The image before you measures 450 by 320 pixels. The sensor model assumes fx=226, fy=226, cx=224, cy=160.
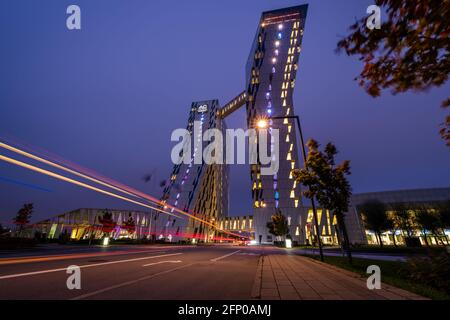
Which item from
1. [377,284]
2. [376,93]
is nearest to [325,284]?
[377,284]

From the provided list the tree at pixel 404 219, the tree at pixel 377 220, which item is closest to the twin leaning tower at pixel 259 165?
the tree at pixel 404 219

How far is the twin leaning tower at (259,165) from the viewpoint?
8044 cm

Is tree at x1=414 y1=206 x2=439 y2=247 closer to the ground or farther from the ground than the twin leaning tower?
closer to the ground

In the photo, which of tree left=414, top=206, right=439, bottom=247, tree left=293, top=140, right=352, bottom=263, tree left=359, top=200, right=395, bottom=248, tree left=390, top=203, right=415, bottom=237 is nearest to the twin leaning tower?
tree left=390, top=203, right=415, bottom=237

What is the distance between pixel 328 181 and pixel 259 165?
242ft

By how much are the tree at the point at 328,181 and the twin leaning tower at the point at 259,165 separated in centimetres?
6520

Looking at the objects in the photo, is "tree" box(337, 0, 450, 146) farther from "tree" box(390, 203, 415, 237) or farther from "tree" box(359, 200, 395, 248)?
"tree" box(390, 203, 415, 237)

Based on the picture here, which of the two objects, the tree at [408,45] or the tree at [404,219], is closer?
the tree at [408,45]

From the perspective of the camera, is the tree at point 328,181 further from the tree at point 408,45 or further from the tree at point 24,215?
the tree at point 24,215

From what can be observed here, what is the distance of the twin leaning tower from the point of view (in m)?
80.4

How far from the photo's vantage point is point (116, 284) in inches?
255

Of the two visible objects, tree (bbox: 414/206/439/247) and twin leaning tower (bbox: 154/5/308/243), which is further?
twin leaning tower (bbox: 154/5/308/243)

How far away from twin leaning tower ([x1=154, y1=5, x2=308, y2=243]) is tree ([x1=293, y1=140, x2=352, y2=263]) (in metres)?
65.2
